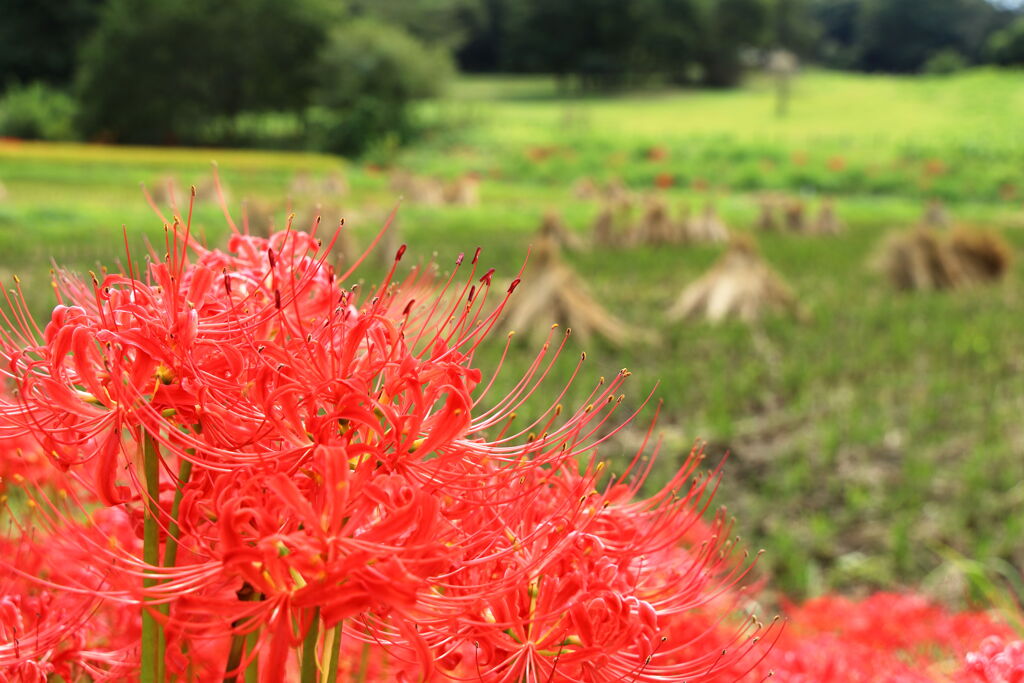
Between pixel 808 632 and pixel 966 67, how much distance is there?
77320 millimetres

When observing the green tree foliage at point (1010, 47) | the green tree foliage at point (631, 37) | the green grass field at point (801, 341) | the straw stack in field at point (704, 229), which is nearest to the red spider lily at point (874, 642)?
the green grass field at point (801, 341)

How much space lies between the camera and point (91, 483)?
1.22 m

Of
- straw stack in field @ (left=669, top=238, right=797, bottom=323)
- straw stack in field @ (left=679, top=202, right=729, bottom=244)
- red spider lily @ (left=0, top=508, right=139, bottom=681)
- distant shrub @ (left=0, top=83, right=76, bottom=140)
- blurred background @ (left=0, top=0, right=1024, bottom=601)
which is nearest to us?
red spider lily @ (left=0, top=508, right=139, bottom=681)

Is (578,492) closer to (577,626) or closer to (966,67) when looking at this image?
(577,626)

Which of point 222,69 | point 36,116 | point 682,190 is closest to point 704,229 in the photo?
point 682,190

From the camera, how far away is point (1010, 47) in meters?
66.4

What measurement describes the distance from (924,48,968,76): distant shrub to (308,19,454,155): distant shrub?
4329 centimetres

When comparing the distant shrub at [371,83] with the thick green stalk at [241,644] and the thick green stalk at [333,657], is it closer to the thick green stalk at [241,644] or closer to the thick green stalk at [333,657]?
the thick green stalk at [241,644]

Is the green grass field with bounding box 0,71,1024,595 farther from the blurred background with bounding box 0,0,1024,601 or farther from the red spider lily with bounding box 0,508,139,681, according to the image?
the red spider lily with bounding box 0,508,139,681

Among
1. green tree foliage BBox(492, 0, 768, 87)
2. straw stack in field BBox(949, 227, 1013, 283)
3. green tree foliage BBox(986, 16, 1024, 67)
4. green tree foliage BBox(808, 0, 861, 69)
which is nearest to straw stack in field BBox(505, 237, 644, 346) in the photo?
straw stack in field BBox(949, 227, 1013, 283)

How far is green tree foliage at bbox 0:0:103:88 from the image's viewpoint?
4144cm

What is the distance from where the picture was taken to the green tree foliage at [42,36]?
41.4 meters

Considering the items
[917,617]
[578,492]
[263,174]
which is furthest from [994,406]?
[263,174]

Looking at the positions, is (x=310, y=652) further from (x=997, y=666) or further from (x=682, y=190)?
(x=682, y=190)
